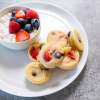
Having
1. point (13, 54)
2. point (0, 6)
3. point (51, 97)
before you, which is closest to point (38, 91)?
point (51, 97)

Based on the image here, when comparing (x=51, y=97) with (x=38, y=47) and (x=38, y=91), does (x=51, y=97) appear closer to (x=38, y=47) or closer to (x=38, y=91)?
(x=38, y=91)

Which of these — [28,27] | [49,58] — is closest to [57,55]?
[49,58]

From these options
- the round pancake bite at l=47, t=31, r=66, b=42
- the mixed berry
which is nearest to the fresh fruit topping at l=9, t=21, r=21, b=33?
the mixed berry

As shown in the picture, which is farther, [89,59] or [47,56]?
[89,59]

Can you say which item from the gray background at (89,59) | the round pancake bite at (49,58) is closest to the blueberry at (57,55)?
the round pancake bite at (49,58)

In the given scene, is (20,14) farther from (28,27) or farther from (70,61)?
(70,61)

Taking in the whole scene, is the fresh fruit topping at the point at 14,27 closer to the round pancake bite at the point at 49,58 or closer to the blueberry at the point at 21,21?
the blueberry at the point at 21,21

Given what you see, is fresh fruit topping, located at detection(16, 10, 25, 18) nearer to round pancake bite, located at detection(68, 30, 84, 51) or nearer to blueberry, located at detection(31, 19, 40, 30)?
blueberry, located at detection(31, 19, 40, 30)
